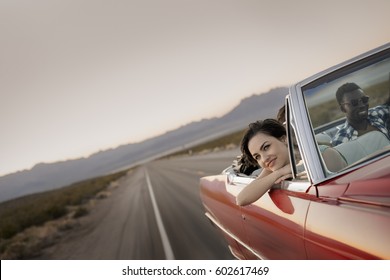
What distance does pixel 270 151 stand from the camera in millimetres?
2691

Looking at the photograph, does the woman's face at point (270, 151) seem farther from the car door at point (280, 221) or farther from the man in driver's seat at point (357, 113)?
the man in driver's seat at point (357, 113)

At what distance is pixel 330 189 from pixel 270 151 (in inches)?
28.3

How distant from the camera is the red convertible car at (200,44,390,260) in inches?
67.9

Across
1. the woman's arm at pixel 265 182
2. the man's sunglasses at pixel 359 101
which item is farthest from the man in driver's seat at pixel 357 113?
the woman's arm at pixel 265 182

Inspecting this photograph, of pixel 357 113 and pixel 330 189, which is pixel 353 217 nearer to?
pixel 330 189

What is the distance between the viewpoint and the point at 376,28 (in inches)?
170

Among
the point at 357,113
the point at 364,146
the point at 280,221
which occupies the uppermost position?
the point at 357,113

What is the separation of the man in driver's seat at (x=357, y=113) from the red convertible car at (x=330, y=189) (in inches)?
0.6

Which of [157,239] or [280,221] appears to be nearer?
[280,221]

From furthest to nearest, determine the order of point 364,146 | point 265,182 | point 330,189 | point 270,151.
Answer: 1. point 270,151
2. point 265,182
3. point 364,146
4. point 330,189

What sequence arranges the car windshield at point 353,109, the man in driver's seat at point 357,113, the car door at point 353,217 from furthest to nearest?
the man in driver's seat at point 357,113 < the car windshield at point 353,109 < the car door at point 353,217

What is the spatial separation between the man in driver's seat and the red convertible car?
0.02m

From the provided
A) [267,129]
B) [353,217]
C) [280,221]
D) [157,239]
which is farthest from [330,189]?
[157,239]

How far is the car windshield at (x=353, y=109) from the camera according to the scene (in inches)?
84.7
